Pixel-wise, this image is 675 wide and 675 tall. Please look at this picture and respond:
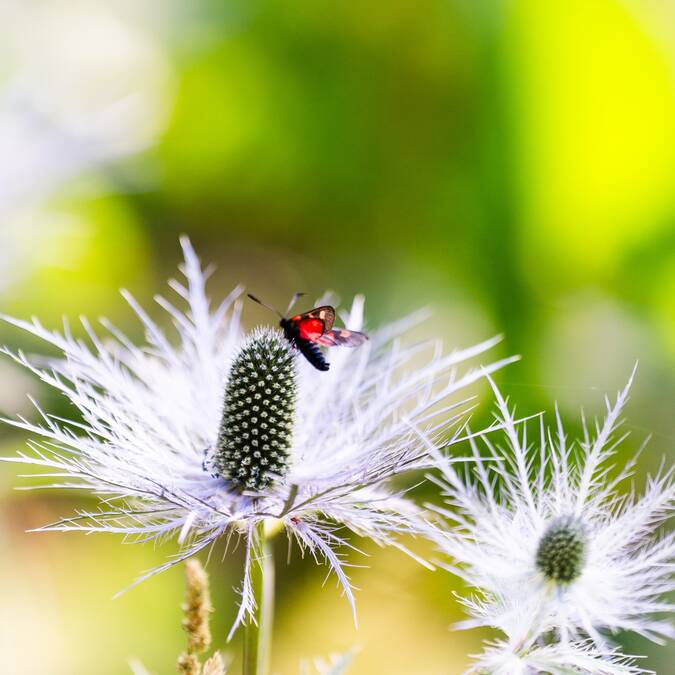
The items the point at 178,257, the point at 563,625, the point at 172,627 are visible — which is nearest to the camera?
the point at 563,625

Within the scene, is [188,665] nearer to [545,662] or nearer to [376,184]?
[545,662]

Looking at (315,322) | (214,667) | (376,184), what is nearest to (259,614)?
(214,667)

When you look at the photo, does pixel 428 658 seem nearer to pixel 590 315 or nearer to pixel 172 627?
pixel 172 627

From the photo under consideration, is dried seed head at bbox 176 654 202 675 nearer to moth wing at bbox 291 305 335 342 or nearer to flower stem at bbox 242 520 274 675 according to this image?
flower stem at bbox 242 520 274 675

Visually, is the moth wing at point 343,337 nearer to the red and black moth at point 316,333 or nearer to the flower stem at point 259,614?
the red and black moth at point 316,333

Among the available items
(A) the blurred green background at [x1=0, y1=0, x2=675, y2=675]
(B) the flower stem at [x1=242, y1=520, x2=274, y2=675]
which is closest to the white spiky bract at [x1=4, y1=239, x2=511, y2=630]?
(B) the flower stem at [x1=242, y1=520, x2=274, y2=675]

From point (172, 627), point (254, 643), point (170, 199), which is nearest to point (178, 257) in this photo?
point (170, 199)

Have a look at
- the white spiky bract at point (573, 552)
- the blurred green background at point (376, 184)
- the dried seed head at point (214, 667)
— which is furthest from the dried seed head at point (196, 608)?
the blurred green background at point (376, 184)

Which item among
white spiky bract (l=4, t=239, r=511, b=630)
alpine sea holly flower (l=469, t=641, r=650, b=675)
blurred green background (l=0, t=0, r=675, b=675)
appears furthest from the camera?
blurred green background (l=0, t=0, r=675, b=675)
